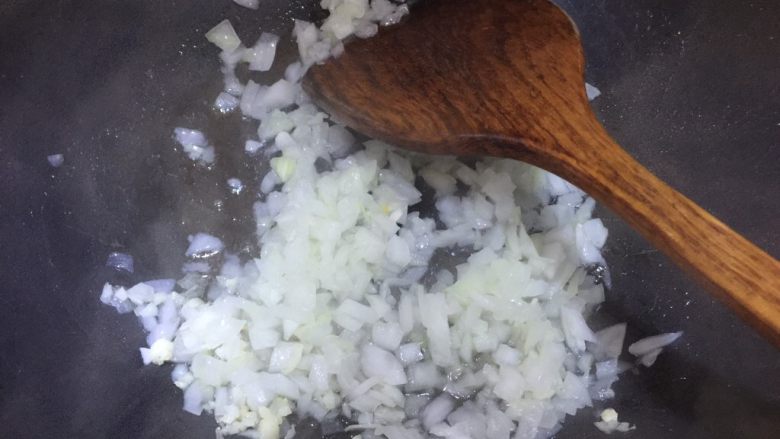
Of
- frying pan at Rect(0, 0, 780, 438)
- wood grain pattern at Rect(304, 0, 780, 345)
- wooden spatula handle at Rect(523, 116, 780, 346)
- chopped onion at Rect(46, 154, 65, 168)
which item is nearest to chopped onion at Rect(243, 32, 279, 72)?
frying pan at Rect(0, 0, 780, 438)

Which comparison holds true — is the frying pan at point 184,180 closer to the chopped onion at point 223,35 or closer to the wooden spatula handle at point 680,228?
the chopped onion at point 223,35

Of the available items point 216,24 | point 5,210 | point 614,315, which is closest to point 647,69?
point 614,315

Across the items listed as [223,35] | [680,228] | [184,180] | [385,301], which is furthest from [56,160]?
[680,228]

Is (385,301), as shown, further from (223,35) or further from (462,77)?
(223,35)

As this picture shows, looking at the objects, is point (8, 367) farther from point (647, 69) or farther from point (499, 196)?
point (647, 69)

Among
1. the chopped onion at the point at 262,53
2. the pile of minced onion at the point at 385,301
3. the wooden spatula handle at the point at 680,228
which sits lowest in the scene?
the pile of minced onion at the point at 385,301

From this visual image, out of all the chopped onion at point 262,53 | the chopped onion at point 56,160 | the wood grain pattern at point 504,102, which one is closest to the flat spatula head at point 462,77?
the wood grain pattern at point 504,102
